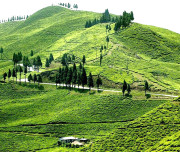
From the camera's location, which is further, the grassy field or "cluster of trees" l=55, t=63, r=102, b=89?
"cluster of trees" l=55, t=63, r=102, b=89

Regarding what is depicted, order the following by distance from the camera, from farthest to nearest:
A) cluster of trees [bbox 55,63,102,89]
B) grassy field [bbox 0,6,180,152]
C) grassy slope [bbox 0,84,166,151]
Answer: cluster of trees [bbox 55,63,102,89] < grassy slope [bbox 0,84,166,151] < grassy field [bbox 0,6,180,152]

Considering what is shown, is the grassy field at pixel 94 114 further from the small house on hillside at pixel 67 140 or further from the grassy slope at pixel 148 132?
the small house on hillside at pixel 67 140

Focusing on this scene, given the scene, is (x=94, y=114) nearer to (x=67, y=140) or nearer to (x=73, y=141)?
(x=73, y=141)

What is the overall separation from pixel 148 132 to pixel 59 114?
65182 millimetres

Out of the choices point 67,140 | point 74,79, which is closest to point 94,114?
point 67,140

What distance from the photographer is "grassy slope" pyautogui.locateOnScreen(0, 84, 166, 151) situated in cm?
13123

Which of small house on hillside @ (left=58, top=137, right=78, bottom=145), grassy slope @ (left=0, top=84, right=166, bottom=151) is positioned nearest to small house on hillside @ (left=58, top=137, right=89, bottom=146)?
small house on hillside @ (left=58, top=137, right=78, bottom=145)

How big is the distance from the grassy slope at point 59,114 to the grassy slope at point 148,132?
1345 inches

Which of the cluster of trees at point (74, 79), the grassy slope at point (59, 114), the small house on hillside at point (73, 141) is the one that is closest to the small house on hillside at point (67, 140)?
the small house on hillside at point (73, 141)

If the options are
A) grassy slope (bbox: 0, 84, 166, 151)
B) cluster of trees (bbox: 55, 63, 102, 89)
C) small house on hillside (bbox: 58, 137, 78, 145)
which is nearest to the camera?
small house on hillside (bbox: 58, 137, 78, 145)

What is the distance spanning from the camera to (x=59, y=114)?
146 m

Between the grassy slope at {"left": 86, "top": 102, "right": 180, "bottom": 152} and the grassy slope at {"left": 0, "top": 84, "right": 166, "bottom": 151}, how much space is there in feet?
112

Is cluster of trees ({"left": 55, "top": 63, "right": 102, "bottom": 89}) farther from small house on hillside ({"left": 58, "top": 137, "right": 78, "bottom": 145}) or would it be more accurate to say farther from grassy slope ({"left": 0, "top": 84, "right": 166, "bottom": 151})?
small house on hillside ({"left": 58, "top": 137, "right": 78, "bottom": 145})

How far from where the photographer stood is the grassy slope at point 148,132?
85.4m
